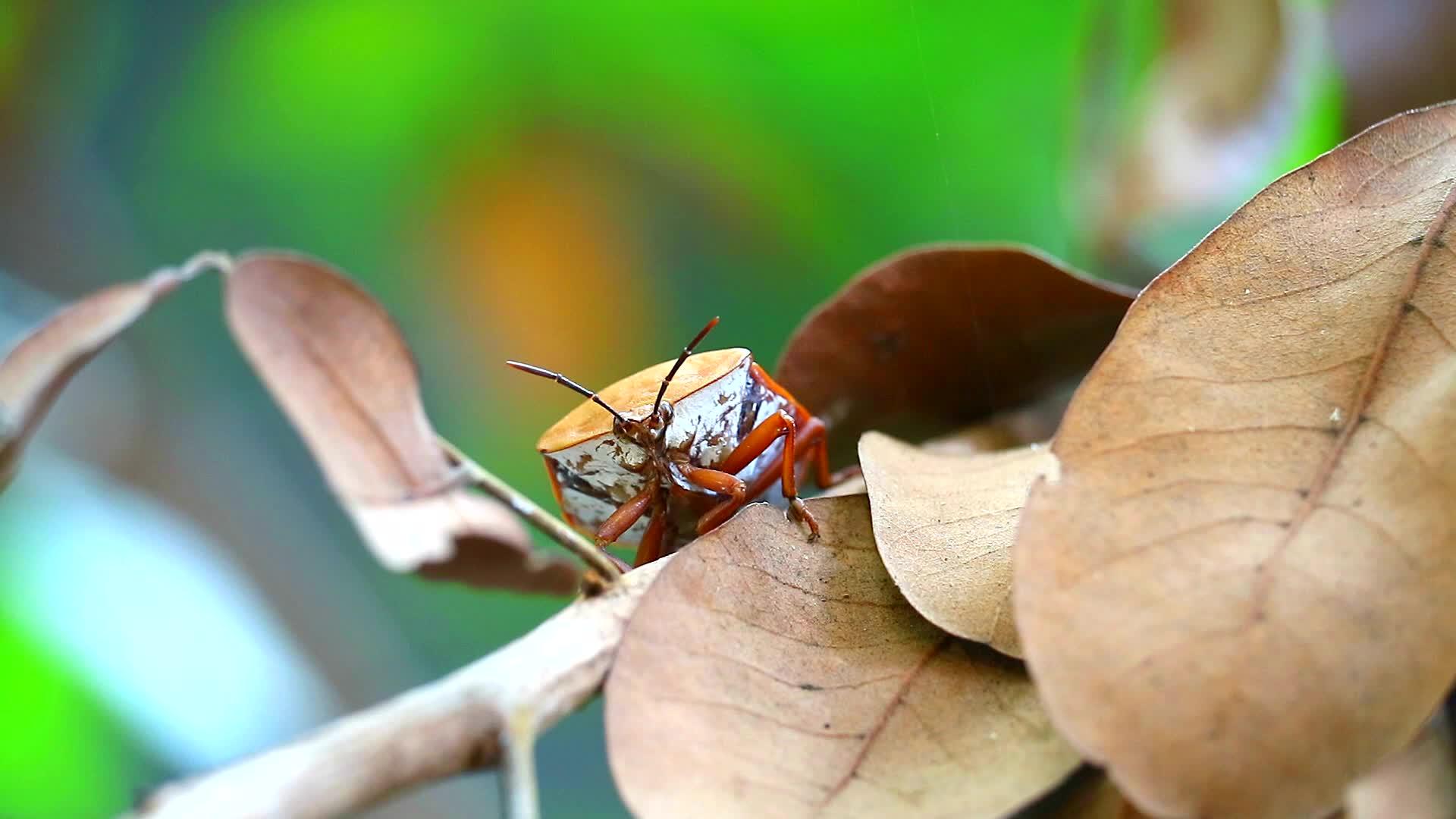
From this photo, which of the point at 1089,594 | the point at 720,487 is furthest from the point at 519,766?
the point at 720,487

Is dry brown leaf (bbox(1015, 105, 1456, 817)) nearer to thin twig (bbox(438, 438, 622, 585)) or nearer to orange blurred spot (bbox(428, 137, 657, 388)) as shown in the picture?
thin twig (bbox(438, 438, 622, 585))

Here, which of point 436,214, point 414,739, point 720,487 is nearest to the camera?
point 414,739

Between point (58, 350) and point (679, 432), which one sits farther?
point (679, 432)

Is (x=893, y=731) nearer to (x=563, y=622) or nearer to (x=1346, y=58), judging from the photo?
(x=563, y=622)

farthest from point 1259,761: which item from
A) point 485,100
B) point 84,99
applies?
point 84,99

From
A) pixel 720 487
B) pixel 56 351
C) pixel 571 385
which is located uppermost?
pixel 56 351

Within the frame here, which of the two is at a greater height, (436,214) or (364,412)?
(364,412)

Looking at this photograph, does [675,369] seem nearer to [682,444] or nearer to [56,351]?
[682,444]

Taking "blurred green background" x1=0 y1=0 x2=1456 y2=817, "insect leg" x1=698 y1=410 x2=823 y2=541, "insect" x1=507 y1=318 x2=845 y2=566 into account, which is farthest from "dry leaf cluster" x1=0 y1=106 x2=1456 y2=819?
"blurred green background" x1=0 y1=0 x2=1456 y2=817
